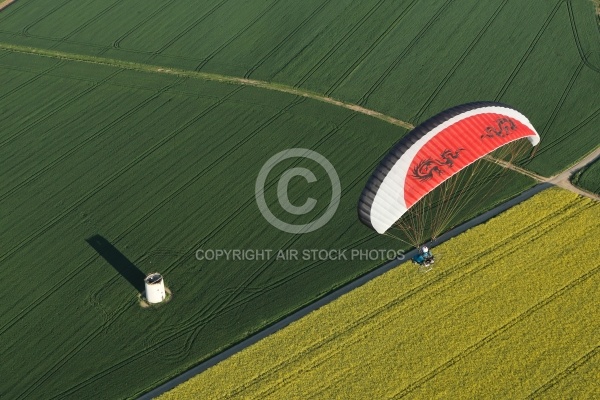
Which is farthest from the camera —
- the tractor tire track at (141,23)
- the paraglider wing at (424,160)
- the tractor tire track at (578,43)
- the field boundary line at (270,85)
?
the tractor tire track at (141,23)

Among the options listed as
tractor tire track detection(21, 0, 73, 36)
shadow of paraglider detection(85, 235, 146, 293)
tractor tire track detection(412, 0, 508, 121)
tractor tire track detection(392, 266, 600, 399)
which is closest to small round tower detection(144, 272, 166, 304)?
shadow of paraglider detection(85, 235, 146, 293)

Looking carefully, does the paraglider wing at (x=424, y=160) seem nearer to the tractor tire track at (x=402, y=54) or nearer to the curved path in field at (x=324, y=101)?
the curved path in field at (x=324, y=101)

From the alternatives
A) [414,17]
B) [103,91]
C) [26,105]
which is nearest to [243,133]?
[103,91]

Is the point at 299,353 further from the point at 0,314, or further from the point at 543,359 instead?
the point at 0,314

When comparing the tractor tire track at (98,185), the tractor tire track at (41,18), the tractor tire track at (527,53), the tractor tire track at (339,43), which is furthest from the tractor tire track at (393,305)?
the tractor tire track at (41,18)

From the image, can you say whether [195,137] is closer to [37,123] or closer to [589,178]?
[37,123]

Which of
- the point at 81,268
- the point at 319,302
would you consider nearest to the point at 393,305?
the point at 319,302
